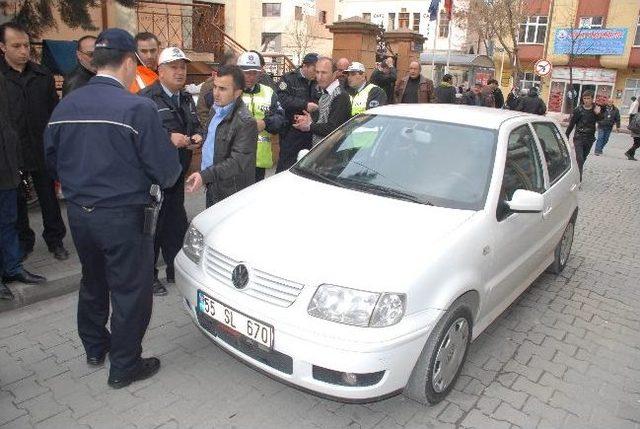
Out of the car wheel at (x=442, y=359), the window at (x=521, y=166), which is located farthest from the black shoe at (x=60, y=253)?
the window at (x=521, y=166)

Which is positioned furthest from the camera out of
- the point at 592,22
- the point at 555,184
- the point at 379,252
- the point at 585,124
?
the point at 592,22

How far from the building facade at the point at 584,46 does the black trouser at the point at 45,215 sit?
111 feet

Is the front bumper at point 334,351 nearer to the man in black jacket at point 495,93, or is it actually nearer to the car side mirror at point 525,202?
the car side mirror at point 525,202

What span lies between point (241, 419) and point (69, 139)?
1.76m

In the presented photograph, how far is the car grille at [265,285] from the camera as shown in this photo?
2637 millimetres

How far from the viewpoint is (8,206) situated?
12.8 ft

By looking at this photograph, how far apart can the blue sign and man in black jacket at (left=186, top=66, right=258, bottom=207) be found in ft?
112

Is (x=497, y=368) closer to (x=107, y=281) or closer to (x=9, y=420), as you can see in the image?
(x=107, y=281)

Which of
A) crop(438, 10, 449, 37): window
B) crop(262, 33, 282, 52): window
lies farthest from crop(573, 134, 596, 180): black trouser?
crop(262, 33, 282, 52): window

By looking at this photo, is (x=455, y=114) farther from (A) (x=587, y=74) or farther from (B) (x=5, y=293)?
(A) (x=587, y=74)

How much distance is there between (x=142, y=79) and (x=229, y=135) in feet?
3.82

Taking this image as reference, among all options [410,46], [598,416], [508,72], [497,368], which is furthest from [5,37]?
[508,72]

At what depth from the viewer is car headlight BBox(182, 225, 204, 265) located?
10.5 feet

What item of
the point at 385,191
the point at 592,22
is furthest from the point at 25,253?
the point at 592,22
